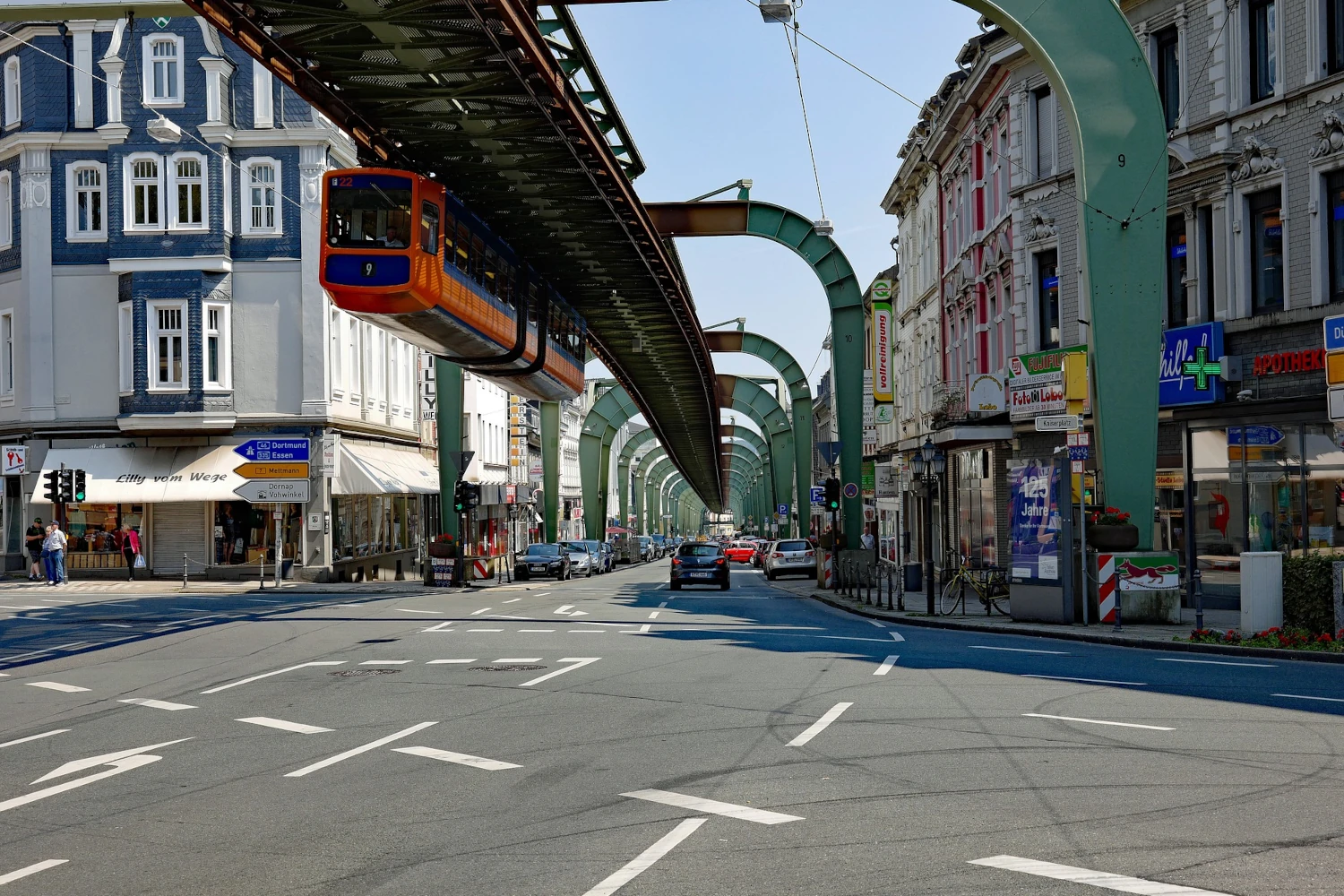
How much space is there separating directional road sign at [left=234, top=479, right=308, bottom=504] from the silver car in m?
13.5

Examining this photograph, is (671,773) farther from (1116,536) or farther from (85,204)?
(85,204)

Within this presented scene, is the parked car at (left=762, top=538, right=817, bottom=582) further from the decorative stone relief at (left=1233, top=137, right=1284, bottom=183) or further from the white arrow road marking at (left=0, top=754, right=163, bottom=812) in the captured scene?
the white arrow road marking at (left=0, top=754, right=163, bottom=812)

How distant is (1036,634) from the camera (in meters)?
20.7

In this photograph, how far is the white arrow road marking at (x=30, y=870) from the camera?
6.43 meters

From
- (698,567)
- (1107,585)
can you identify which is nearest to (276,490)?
(698,567)

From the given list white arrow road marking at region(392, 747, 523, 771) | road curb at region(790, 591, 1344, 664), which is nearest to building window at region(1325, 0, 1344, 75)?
road curb at region(790, 591, 1344, 664)

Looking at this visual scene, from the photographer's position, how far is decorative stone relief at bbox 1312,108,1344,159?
23156 mm

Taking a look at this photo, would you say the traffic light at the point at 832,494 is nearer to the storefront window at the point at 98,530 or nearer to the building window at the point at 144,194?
the storefront window at the point at 98,530

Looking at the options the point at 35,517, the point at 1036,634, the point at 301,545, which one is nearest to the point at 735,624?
the point at 1036,634

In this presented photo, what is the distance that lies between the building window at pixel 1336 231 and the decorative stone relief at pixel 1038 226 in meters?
7.85

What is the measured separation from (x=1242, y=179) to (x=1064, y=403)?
22.7 ft

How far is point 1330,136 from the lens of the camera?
921 inches

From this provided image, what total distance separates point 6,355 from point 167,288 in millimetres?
7073

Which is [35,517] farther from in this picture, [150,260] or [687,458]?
[687,458]
